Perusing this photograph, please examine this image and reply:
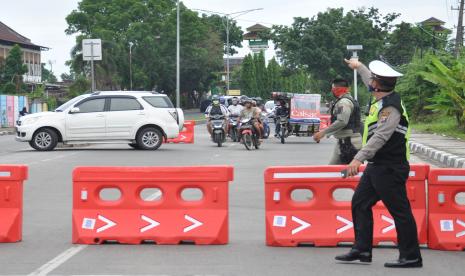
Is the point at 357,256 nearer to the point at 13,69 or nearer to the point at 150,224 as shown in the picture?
the point at 150,224

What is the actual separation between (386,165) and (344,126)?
10.2ft

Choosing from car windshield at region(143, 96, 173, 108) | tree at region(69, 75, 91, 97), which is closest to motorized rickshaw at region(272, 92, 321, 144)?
car windshield at region(143, 96, 173, 108)

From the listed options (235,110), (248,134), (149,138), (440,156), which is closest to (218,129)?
(235,110)

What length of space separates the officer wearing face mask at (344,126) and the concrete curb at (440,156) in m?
7.68

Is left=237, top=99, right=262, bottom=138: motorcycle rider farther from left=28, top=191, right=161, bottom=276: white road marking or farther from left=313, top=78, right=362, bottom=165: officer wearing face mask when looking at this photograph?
left=28, top=191, right=161, bottom=276: white road marking

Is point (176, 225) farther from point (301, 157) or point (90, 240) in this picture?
point (301, 157)

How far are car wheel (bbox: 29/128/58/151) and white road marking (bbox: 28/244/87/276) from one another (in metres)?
16.0

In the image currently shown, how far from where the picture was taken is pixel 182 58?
84750 mm

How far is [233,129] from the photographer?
29109mm

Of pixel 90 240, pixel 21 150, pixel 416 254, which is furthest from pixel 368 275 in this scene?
pixel 21 150

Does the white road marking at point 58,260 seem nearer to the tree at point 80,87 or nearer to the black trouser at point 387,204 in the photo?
the black trouser at point 387,204

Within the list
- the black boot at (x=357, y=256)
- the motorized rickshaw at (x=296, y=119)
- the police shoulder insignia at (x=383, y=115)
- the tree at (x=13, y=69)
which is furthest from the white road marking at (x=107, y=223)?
the tree at (x=13, y=69)

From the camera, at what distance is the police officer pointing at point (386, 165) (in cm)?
715

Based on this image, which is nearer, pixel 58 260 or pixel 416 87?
pixel 58 260
